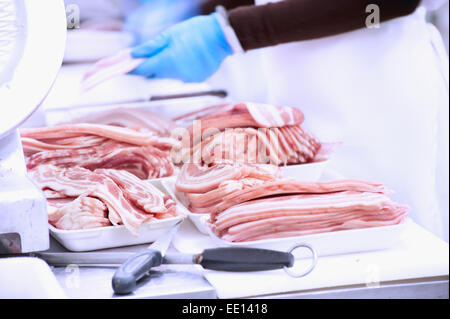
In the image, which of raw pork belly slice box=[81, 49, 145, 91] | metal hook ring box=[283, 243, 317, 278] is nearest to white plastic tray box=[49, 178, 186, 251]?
metal hook ring box=[283, 243, 317, 278]

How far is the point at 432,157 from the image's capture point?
1.95 meters

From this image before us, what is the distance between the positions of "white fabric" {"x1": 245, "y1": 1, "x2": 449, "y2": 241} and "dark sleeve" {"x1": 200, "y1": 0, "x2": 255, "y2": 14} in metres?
0.57

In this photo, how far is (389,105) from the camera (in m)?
1.99

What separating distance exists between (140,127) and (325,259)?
0.81 meters

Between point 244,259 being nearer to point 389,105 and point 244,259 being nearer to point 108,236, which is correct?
point 108,236

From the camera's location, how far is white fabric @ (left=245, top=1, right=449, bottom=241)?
6.41 feet

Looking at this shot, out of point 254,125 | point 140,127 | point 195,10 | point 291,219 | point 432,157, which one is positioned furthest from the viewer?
point 195,10

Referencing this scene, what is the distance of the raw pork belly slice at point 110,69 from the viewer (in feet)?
5.98

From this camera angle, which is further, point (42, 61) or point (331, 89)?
point (331, 89)

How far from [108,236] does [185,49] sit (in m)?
1.02

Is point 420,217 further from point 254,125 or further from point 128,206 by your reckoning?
point 128,206

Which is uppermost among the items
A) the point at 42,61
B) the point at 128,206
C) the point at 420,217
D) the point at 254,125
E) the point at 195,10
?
the point at 195,10

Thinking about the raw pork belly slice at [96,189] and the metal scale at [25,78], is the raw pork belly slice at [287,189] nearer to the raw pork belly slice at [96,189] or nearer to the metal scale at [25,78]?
the raw pork belly slice at [96,189]

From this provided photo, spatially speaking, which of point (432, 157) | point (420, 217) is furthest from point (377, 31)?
point (420, 217)
